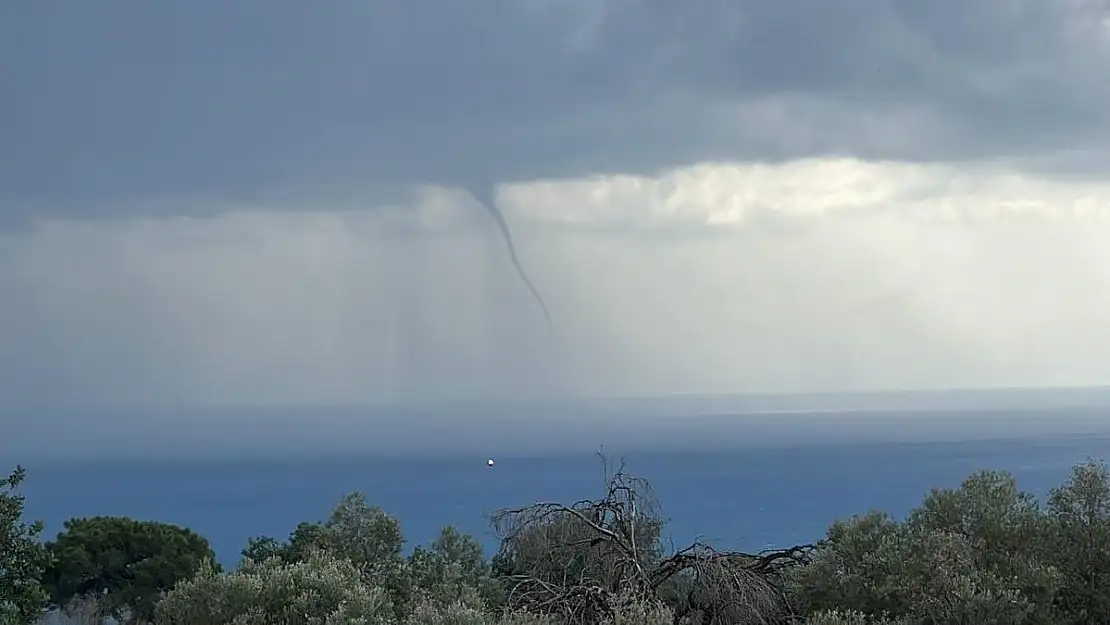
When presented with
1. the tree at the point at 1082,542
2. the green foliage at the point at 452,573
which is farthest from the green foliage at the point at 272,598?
the tree at the point at 1082,542

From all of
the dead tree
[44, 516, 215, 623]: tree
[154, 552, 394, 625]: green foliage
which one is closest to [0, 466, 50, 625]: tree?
[154, 552, 394, 625]: green foliage

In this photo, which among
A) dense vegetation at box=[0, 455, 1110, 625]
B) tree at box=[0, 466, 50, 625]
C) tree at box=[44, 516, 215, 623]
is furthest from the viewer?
tree at box=[44, 516, 215, 623]

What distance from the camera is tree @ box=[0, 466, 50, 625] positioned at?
55.3 ft

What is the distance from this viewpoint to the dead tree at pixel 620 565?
56.9 ft

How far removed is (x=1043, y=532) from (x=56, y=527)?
162m

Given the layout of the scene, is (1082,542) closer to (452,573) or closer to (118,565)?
(452,573)

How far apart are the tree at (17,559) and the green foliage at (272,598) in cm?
194

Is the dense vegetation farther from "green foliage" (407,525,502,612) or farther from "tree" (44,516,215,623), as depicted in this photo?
"tree" (44,516,215,623)

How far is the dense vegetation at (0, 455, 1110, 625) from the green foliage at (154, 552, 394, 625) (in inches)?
1.0

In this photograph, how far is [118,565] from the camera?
86.2ft

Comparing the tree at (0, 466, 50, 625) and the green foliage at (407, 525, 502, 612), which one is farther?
the green foliage at (407, 525, 502, 612)

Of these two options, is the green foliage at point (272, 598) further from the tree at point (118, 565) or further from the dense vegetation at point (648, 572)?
the tree at point (118, 565)

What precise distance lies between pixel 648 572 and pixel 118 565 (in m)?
13.3

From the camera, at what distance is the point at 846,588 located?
55.1ft
